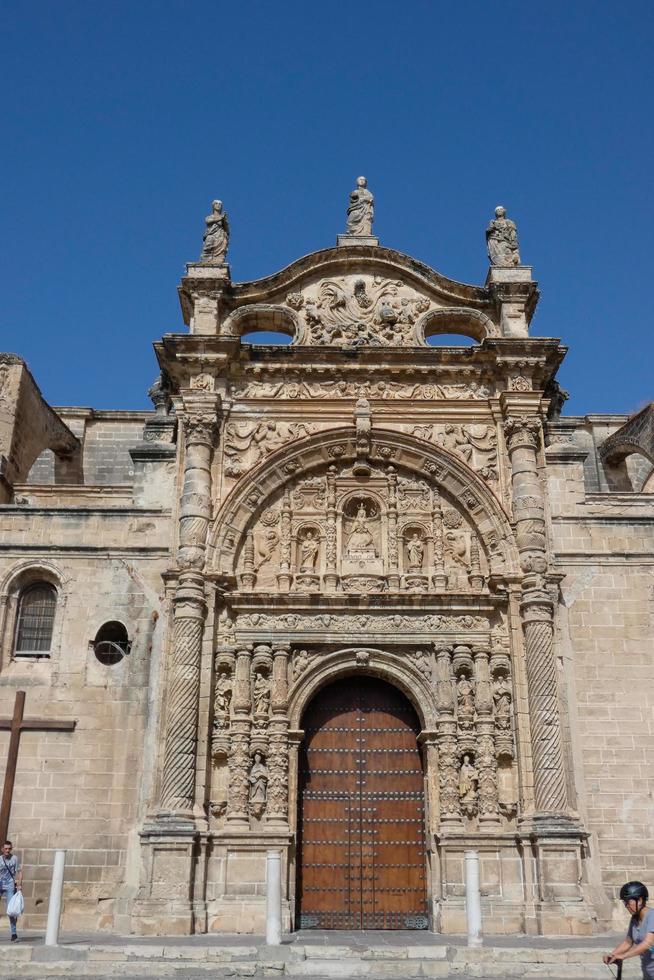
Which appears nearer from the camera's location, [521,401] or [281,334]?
[521,401]

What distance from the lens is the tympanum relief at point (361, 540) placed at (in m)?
14.4

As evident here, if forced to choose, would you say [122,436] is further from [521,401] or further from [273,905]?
[273,905]

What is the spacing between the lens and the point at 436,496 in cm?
1512

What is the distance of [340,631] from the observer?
14047 millimetres

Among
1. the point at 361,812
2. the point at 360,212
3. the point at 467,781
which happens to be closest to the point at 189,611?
the point at 361,812

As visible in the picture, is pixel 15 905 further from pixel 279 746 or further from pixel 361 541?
pixel 361 541

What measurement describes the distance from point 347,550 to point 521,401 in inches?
141

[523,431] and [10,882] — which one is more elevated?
[523,431]

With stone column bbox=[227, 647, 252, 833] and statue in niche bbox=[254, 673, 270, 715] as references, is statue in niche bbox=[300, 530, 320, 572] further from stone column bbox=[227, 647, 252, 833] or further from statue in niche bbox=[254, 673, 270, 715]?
statue in niche bbox=[254, 673, 270, 715]

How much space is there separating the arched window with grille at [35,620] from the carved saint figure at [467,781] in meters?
6.12

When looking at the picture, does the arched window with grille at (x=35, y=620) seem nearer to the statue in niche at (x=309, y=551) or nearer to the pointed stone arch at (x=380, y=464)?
the pointed stone arch at (x=380, y=464)

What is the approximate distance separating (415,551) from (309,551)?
1.60 m

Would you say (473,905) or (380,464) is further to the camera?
(380,464)

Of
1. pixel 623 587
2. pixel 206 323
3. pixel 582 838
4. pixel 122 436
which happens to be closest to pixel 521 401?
pixel 623 587
